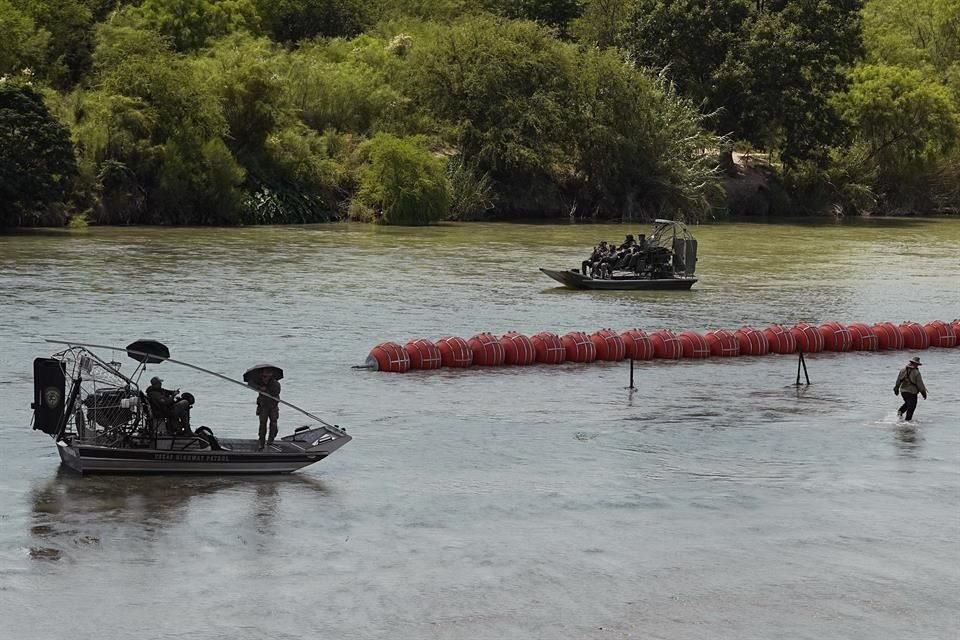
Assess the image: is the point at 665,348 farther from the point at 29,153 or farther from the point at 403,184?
the point at 403,184

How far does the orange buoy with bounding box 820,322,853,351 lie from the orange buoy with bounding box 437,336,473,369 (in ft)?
32.1

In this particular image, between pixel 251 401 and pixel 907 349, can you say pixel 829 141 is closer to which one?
pixel 907 349

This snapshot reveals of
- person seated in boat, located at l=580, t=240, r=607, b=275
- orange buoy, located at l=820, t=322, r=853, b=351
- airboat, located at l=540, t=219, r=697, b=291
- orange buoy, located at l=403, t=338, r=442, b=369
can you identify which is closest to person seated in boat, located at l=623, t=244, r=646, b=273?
airboat, located at l=540, t=219, r=697, b=291

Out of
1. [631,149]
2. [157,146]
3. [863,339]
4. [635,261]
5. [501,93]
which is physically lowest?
[863,339]

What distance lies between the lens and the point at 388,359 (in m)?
32.3

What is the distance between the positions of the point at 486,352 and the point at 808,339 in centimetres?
→ 886

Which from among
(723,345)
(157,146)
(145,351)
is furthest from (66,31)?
(145,351)

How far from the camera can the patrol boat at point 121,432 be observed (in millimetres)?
21609

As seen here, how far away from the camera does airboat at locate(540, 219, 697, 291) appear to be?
48.6 m

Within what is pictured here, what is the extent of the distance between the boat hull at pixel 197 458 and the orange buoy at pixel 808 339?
1734 cm

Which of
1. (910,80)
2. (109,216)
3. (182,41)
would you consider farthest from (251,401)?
(910,80)

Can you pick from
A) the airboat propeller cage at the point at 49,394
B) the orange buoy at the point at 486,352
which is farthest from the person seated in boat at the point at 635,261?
the airboat propeller cage at the point at 49,394

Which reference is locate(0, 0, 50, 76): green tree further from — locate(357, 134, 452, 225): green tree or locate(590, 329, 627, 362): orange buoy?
locate(590, 329, 627, 362): orange buoy

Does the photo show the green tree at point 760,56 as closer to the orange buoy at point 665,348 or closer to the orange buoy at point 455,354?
the orange buoy at point 665,348
